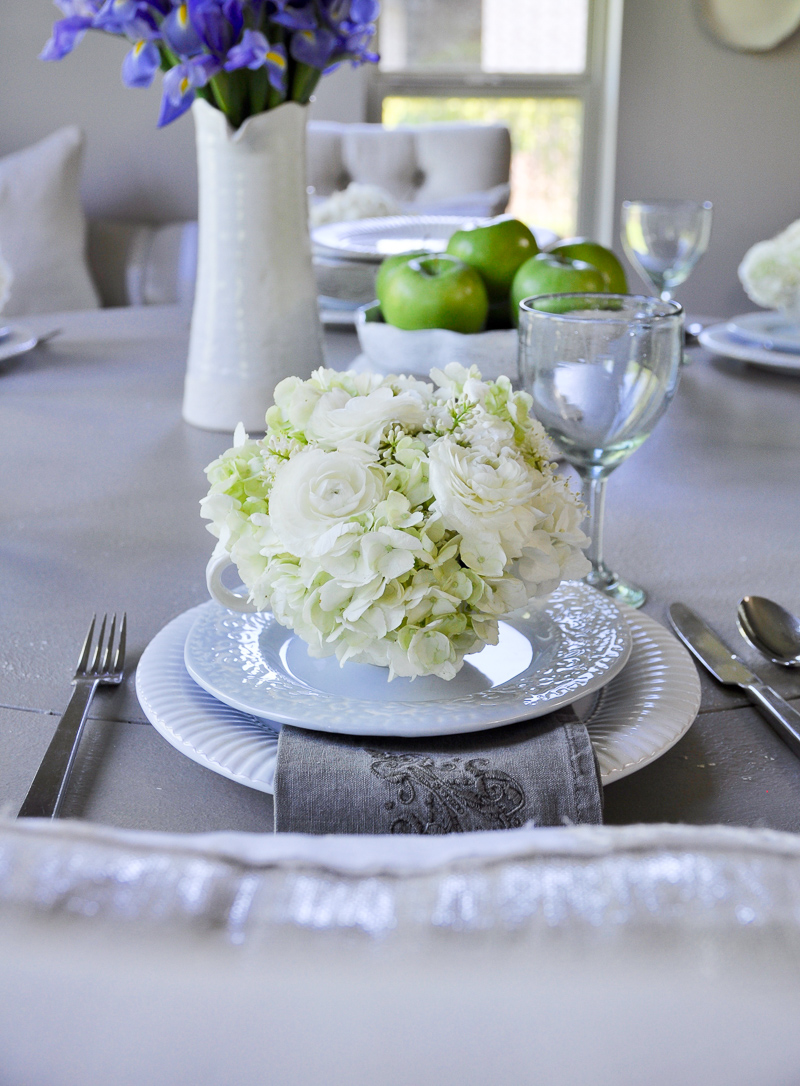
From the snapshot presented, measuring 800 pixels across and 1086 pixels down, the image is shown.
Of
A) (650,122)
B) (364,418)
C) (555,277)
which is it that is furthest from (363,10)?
(650,122)

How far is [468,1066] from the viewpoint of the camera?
0.19m

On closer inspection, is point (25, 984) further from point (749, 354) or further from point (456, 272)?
point (749, 354)

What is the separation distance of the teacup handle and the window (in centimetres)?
340

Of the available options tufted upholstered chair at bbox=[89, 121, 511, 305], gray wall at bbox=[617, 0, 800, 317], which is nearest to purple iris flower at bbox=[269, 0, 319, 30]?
tufted upholstered chair at bbox=[89, 121, 511, 305]

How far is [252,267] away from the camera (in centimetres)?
101

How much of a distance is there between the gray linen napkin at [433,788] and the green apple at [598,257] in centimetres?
71

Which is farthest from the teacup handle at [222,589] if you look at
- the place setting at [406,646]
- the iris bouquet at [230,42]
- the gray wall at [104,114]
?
the gray wall at [104,114]

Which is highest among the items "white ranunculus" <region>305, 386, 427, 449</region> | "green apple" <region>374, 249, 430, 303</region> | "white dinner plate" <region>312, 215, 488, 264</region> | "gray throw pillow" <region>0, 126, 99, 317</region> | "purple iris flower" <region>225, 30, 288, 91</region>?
"purple iris flower" <region>225, 30, 288, 91</region>

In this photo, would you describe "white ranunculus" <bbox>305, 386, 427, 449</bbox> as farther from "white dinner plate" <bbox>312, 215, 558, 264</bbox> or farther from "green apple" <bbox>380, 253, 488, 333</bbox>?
"white dinner plate" <bbox>312, 215, 558, 264</bbox>

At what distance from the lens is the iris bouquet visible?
865mm

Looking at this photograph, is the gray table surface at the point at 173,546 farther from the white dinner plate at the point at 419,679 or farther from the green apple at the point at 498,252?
the green apple at the point at 498,252

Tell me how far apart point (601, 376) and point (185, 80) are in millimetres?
489

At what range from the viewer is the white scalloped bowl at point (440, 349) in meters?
1.00

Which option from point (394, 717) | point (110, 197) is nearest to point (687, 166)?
point (110, 197)
